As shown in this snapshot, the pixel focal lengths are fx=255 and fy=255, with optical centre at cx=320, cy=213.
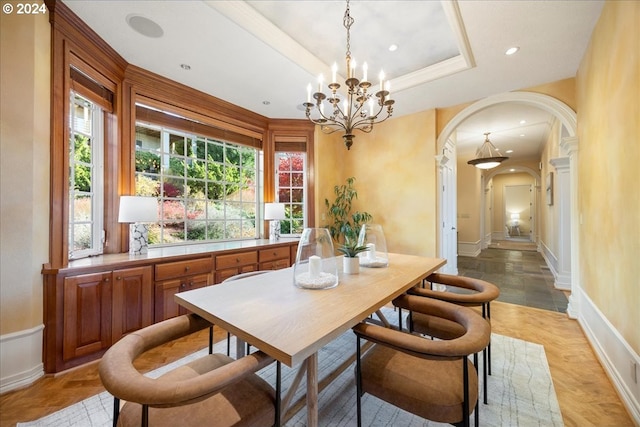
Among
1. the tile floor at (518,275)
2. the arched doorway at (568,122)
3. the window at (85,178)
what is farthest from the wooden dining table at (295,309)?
the tile floor at (518,275)

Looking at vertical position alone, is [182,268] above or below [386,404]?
above

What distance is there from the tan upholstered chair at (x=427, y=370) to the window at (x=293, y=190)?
10.3 feet

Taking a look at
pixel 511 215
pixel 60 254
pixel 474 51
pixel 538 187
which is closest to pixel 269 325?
pixel 60 254

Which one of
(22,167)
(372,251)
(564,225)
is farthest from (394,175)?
(22,167)

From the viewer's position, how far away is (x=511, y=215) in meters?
11.3

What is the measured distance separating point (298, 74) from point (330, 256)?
220 cm

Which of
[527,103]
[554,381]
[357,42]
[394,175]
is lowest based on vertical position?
[554,381]

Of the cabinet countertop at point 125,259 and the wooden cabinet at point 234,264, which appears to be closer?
the cabinet countertop at point 125,259

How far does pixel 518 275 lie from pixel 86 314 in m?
6.46

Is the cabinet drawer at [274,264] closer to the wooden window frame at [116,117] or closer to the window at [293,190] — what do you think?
the window at [293,190]

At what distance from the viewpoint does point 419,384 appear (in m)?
1.15

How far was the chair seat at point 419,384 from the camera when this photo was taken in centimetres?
106

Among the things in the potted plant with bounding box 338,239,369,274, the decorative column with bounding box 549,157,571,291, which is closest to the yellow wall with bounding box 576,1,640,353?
the potted plant with bounding box 338,239,369,274

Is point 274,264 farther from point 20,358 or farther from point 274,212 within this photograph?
point 20,358
